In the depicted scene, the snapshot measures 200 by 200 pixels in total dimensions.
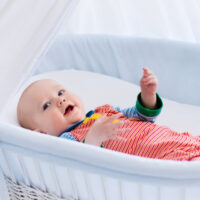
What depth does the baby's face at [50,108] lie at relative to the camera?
1.29m

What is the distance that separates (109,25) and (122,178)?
1201 millimetres

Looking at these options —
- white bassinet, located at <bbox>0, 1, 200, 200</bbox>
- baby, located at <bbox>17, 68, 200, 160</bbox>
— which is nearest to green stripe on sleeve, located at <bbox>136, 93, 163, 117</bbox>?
baby, located at <bbox>17, 68, 200, 160</bbox>

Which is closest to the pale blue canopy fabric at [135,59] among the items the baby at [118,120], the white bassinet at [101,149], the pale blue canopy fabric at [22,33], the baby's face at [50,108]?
the white bassinet at [101,149]

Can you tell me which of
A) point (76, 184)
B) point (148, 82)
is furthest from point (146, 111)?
point (76, 184)

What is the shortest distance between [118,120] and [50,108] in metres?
0.22

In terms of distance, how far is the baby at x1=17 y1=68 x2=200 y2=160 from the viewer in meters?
1.14

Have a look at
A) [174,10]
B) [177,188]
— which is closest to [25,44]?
[177,188]

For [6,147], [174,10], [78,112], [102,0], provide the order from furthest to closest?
[102,0], [174,10], [78,112], [6,147]

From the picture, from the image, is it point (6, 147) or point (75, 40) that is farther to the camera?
point (75, 40)

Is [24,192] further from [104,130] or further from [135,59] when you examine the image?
[135,59]

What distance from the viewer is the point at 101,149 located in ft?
2.79

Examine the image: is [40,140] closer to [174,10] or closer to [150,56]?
[150,56]

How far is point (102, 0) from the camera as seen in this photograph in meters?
1.88

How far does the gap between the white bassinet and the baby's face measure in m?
0.11
